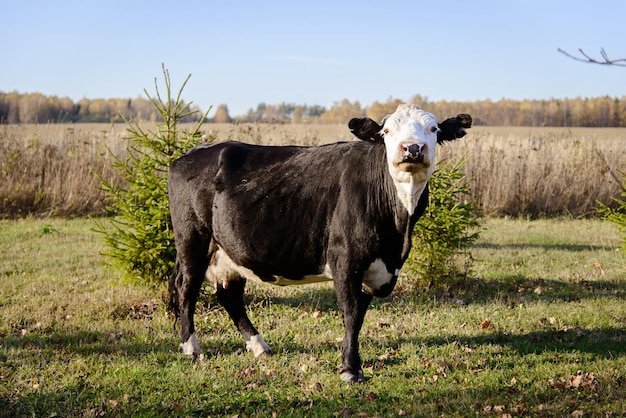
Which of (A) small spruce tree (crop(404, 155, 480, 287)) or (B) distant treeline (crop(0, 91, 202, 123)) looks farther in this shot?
(B) distant treeline (crop(0, 91, 202, 123))

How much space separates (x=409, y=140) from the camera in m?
5.21

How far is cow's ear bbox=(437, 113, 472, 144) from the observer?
5867 millimetres

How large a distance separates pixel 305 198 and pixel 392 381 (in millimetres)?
1819

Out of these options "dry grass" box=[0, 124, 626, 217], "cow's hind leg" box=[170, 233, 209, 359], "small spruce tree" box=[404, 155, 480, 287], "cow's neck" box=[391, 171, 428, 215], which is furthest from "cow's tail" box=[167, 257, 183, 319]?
"dry grass" box=[0, 124, 626, 217]

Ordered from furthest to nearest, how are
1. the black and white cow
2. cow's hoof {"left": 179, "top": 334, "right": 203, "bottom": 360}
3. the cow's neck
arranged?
cow's hoof {"left": 179, "top": 334, "right": 203, "bottom": 360}, the black and white cow, the cow's neck

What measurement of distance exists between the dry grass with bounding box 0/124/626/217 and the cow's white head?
11.0 meters

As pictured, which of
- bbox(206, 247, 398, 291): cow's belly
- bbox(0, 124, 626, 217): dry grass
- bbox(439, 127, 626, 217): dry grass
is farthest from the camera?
bbox(439, 127, 626, 217): dry grass

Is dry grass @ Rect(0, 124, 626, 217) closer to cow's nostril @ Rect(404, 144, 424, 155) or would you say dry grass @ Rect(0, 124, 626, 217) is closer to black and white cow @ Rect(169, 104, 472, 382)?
black and white cow @ Rect(169, 104, 472, 382)

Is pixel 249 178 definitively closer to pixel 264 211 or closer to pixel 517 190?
pixel 264 211

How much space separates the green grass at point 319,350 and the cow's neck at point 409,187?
1579mm

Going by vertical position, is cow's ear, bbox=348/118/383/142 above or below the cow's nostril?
above

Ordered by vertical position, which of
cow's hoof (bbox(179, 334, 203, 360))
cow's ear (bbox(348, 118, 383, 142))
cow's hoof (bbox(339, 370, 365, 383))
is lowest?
cow's hoof (bbox(179, 334, 203, 360))

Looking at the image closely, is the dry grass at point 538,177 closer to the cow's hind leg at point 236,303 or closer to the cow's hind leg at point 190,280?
the cow's hind leg at point 236,303

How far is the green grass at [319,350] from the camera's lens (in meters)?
5.27
